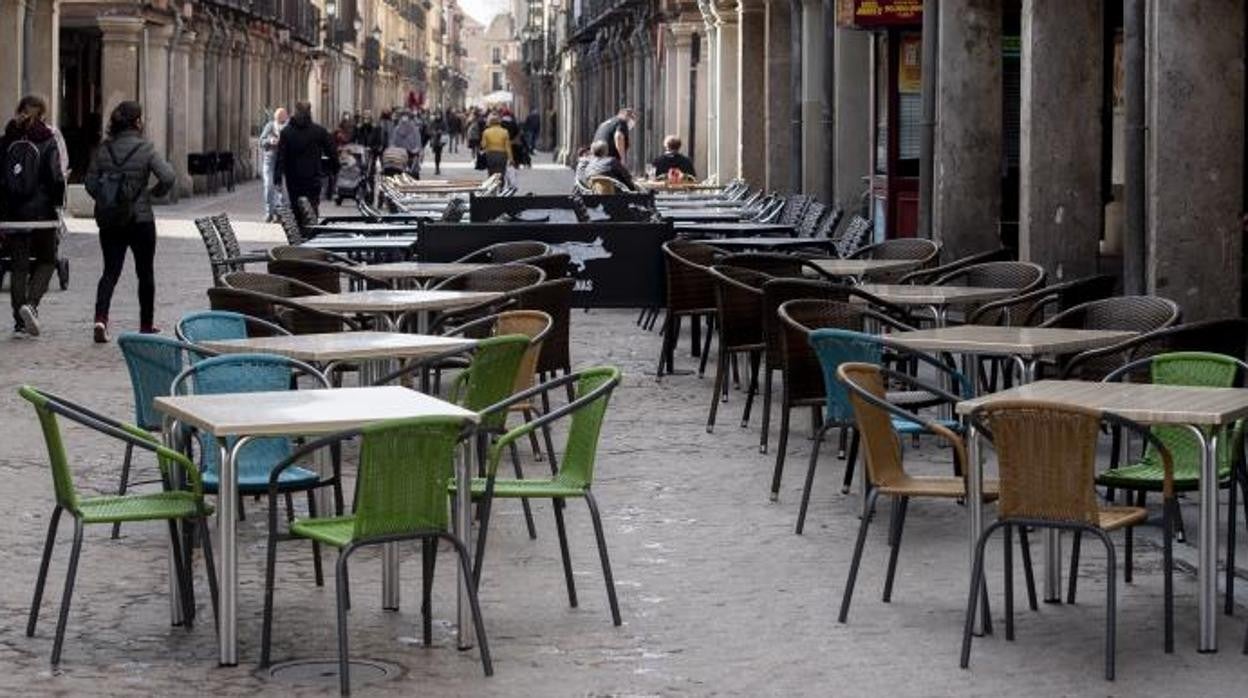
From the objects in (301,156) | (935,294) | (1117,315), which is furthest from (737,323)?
(301,156)

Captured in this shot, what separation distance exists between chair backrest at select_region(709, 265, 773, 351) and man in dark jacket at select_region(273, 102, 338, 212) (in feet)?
55.7

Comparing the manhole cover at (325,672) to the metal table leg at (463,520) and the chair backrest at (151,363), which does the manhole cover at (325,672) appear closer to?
the metal table leg at (463,520)

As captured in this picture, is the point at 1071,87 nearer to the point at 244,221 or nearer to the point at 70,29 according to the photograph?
Result: the point at 244,221

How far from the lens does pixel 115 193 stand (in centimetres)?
1886

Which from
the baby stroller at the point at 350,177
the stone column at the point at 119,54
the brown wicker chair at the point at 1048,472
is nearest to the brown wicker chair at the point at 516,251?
the brown wicker chair at the point at 1048,472

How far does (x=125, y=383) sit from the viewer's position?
16766mm

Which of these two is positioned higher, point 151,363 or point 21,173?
point 21,173

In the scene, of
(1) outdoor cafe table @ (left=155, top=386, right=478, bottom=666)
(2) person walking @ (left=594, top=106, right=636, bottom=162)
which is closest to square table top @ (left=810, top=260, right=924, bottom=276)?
(1) outdoor cafe table @ (left=155, top=386, right=478, bottom=666)

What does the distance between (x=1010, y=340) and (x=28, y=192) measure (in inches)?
418

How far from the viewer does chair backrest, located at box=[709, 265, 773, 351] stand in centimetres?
1429

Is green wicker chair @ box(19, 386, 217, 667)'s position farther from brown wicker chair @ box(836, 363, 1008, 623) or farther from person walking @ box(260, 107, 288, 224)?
person walking @ box(260, 107, 288, 224)

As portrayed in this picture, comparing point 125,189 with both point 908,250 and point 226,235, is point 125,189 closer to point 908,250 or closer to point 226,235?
point 226,235

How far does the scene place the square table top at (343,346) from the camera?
1083 cm

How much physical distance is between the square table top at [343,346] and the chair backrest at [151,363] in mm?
362
